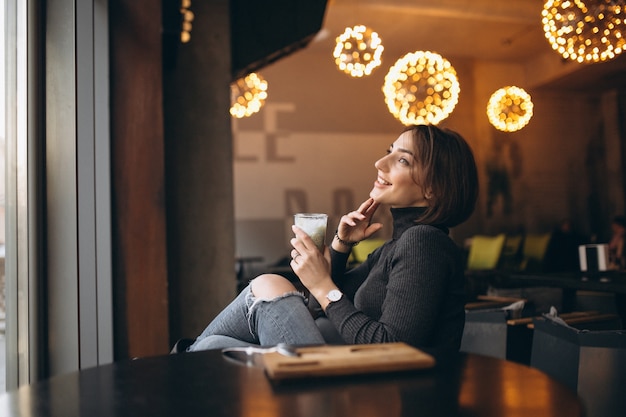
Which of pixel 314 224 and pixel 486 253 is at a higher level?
pixel 314 224

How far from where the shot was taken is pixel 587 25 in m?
3.98

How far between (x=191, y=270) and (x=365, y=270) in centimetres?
187

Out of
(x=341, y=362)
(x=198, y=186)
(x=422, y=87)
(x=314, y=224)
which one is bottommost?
(x=341, y=362)

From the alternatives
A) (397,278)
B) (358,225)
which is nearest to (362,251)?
(358,225)

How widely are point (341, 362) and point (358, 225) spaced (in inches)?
39.6

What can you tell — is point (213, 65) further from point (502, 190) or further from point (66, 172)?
point (502, 190)

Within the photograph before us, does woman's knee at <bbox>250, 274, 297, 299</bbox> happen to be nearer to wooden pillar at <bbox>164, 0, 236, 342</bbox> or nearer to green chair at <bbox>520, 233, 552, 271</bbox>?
wooden pillar at <bbox>164, 0, 236, 342</bbox>

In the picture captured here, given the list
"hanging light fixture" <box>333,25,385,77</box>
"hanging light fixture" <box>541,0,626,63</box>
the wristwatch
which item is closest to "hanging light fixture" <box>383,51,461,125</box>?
"hanging light fixture" <box>333,25,385,77</box>

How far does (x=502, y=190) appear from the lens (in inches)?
384

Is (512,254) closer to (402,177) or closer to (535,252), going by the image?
(535,252)

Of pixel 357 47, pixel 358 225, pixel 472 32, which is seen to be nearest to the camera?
pixel 358 225

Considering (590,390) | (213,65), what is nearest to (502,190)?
(213,65)

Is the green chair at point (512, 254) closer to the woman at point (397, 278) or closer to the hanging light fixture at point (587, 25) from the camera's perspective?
the hanging light fixture at point (587, 25)

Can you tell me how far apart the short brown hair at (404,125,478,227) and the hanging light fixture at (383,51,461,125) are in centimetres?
362
